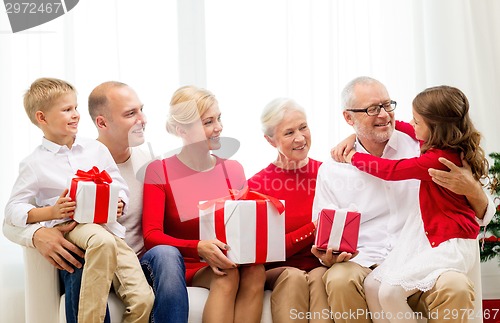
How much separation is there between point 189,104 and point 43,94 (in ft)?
2.04

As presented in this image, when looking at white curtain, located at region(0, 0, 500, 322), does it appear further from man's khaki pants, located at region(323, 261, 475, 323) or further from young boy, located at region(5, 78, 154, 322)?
man's khaki pants, located at region(323, 261, 475, 323)

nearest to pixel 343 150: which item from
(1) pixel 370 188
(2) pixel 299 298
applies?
(1) pixel 370 188

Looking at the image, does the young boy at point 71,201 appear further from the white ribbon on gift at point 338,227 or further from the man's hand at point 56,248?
the white ribbon on gift at point 338,227

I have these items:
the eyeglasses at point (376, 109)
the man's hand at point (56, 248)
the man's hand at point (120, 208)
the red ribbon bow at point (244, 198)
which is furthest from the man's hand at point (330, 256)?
the man's hand at point (56, 248)

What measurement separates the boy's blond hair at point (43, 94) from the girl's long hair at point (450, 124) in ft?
4.70

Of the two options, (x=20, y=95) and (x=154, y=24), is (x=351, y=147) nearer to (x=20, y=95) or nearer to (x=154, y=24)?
(x=154, y=24)

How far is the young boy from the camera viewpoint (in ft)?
7.90

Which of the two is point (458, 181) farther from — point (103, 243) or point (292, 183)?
point (103, 243)

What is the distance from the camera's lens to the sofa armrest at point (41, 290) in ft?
8.39

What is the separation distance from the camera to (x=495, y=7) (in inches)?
A: 154

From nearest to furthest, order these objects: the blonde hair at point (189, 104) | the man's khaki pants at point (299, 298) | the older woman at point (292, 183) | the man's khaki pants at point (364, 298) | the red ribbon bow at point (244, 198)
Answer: the man's khaki pants at point (364, 298), the man's khaki pants at point (299, 298), the red ribbon bow at point (244, 198), the older woman at point (292, 183), the blonde hair at point (189, 104)

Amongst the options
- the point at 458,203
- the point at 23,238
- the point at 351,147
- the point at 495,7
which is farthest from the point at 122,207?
the point at 495,7

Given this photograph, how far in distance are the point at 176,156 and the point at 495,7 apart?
211 cm

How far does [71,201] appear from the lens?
2.51 meters
